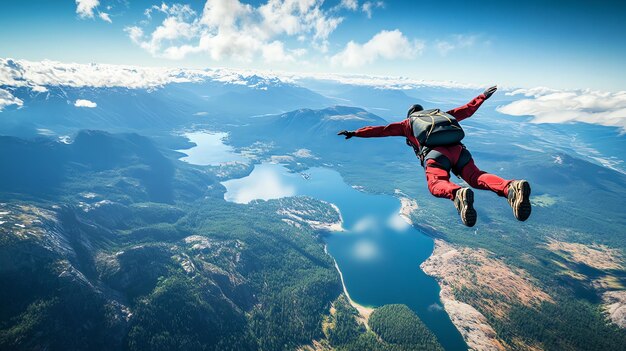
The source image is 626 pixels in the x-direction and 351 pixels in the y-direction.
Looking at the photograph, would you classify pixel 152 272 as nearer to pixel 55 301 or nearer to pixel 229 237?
pixel 55 301

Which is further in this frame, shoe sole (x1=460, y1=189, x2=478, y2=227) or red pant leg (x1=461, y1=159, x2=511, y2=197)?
red pant leg (x1=461, y1=159, x2=511, y2=197)

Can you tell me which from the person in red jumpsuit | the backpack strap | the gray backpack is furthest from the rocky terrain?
the gray backpack

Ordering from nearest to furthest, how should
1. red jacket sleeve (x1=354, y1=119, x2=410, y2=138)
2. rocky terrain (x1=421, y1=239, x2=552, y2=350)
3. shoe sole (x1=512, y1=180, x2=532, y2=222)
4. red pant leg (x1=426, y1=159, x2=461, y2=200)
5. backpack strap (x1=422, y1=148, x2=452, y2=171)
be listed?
shoe sole (x1=512, y1=180, x2=532, y2=222) < red pant leg (x1=426, y1=159, x2=461, y2=200) < backpack strap (x1=422, y1=148, x2=452, y2=171) < red jacket sleeve (x1=354, y1=119, x2=410, y2=138) < rocky terrain (x1=421, y1=239, x2=552, y2=350)

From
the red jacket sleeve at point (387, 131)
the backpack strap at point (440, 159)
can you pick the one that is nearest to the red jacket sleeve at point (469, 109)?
the red jacket sleeve at point (387, 131)

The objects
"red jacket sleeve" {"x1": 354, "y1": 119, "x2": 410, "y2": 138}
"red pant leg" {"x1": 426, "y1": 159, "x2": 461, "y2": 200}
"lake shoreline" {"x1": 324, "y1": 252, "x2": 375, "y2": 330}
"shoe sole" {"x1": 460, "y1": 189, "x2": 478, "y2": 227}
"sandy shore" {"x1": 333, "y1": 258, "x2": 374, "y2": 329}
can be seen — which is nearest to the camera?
"shoe sole" {"x1": 460, "y1": 189, "x2": 478, "y2": 227}

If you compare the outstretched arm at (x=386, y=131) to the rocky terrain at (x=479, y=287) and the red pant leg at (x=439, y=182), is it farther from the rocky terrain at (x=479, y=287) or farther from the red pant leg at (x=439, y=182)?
the rocky terrain at (x=479, y=287)

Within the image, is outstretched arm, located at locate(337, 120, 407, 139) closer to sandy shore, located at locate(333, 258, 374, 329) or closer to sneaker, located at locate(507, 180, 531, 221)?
sneaker, located at locate(507, 180, 531, 221)

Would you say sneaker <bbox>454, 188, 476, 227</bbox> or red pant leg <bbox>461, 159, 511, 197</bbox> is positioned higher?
red pant leg <bbox>461, 159, 511, 197</bbox>
